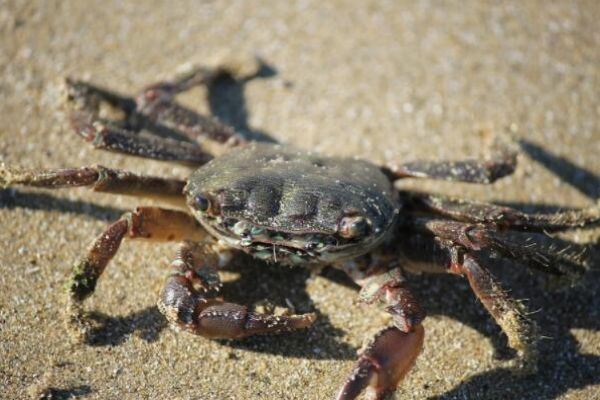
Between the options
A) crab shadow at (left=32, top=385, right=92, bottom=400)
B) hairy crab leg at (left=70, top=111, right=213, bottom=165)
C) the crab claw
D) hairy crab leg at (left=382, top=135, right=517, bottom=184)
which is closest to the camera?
the crab claw

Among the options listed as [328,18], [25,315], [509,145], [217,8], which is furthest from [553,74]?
[25,315]

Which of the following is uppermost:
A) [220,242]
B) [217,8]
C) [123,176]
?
[217,8]

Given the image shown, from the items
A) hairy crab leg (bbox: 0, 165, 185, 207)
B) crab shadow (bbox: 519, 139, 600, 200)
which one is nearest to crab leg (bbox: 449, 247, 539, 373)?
crab shadow (bbox: 519, 139, 600, 200)

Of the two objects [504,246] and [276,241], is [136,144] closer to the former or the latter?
[276,241]

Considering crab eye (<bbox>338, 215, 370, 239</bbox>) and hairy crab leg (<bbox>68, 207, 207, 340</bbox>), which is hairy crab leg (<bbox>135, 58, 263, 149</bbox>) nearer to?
hairy crab leg (<bbox>68, 207, 207, 340</bbox>)

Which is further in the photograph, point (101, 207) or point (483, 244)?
point (101, 207)

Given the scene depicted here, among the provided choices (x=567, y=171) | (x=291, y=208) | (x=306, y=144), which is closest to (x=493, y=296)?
(x=291, y=208)

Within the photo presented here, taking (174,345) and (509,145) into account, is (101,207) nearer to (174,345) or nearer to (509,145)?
(174,345)
